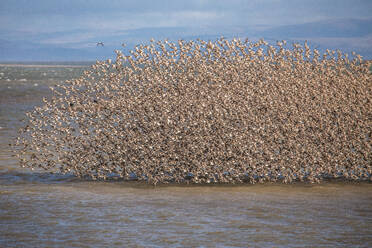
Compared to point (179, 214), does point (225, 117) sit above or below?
above

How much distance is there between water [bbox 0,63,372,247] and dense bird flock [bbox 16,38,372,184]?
16.6 inches

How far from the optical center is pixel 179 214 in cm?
900

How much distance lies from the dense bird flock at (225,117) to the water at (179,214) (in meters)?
0.42

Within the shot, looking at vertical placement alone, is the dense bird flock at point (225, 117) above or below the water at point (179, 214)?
above

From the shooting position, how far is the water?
776 centimetres

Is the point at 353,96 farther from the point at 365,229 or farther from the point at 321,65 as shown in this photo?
the point at 365,229

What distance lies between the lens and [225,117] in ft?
34.3

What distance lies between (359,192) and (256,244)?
11.8 feet

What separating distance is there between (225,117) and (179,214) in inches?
85.4

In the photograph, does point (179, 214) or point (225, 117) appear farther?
A: point (225, 117)

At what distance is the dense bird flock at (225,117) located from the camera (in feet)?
34.2

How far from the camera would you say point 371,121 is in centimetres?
1071

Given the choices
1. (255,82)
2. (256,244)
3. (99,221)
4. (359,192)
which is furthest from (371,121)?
(99,221)

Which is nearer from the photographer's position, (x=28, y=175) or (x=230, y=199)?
(x=230, y=199)
